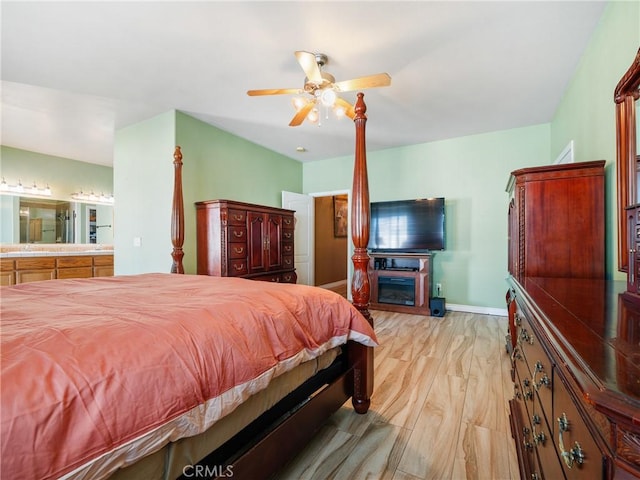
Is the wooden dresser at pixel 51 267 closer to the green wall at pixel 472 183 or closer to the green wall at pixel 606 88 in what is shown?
the green wall at pixel 472 183

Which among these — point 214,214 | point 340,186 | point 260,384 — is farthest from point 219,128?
point 260,384

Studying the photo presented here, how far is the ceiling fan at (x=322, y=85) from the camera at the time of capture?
2125 millimetres

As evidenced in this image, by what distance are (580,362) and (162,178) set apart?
4017mm

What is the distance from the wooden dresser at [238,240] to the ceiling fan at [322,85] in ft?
4.88

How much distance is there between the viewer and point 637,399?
40 centimetres

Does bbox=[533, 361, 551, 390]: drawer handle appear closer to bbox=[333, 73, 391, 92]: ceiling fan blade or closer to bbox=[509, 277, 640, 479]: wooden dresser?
bbox=[509, 277, 640, 479]: wooden dresser

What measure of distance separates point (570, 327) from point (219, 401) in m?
1.00

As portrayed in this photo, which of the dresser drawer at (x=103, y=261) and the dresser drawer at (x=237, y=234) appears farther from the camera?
the dresser drawer at (x=103, y=261)

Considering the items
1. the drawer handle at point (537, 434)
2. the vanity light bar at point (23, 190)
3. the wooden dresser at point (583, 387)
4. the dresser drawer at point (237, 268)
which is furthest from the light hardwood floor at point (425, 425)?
the vanity light bar at point (23, 190)

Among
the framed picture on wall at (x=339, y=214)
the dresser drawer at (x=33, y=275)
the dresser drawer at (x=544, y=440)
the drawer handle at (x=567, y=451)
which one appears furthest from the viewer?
the framed picture on wall at (x=339, y=214)

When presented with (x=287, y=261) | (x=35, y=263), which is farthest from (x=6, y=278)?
(x=287, y=261)

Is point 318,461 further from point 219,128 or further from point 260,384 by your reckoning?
point 219,128

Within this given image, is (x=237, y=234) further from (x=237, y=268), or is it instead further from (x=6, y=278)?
(x=6, y=278)

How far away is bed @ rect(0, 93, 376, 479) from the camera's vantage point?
0.64m
